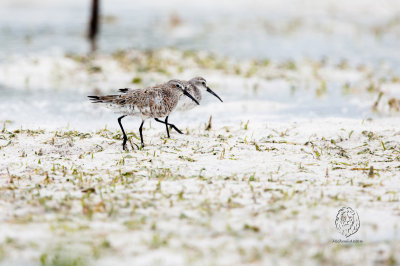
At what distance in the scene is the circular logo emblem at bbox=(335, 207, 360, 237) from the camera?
17.3ft

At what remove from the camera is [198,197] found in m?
6.10

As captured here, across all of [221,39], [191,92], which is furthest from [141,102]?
[221,39]

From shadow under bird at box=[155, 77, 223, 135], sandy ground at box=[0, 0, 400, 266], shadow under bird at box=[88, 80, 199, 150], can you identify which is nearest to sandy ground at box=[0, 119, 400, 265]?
sandy ground at box=[0, 0, 400, 266]

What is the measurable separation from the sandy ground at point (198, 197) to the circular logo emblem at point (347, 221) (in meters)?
0.06

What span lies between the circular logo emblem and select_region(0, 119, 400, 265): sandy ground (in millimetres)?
60

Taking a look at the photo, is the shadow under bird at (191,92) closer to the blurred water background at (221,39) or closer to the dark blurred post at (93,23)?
the blurred water background at (221,39)

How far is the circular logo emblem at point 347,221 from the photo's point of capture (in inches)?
207

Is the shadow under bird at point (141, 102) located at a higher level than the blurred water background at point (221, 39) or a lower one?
lower

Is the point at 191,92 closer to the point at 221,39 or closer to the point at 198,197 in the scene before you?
the point at 198,197

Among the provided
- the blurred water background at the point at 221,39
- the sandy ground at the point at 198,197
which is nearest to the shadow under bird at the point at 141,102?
the sandy ground at the point at 198,197

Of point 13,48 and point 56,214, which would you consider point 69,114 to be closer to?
point 56,214

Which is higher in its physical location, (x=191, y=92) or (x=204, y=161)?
(x=191, y=92)

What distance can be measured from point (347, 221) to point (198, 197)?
1.58 metres

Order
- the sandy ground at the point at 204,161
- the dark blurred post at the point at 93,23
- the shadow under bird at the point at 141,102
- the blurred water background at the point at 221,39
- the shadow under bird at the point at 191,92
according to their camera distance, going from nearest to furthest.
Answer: the sandy ground at the point at 204,161 < the shadow under bird at the point at 141,102 < the shadow under bird at the point at 191,92 < the blurred water background at the point at 221,39 < the dark blurred post at the point at 93,23
